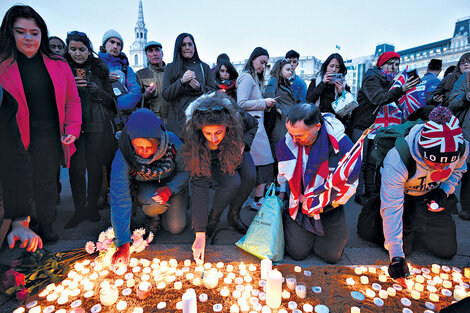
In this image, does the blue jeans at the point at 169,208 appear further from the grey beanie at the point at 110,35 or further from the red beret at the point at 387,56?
the red beret at the point at 387,56

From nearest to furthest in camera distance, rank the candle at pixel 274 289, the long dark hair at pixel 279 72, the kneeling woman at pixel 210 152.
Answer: the candle at pixel 274 289 → the kneeling woman at pixel 210 152 → the long dark hair at pixel 279 72

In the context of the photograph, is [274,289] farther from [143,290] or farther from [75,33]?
[75,33]

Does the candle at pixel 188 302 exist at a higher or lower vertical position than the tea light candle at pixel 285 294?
Result: higher

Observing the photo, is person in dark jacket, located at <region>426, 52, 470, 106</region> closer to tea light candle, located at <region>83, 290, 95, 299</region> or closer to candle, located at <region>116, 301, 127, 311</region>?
candle, located at <region>116, 301, 127, 311</region>

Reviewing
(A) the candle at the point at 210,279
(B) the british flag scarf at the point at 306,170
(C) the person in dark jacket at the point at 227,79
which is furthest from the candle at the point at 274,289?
(C) the person in dark jacket at the point at 227,79

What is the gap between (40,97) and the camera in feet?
7.08

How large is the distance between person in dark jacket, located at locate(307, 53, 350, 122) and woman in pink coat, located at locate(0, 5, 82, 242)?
2.71 metres

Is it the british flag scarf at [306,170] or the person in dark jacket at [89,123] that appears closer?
the british flag scarf at [306,170]

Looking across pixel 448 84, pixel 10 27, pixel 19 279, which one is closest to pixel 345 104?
pixel 448 84

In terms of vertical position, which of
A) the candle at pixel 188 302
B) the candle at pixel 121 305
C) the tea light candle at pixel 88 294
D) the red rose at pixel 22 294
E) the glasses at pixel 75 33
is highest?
the glasses at pixel 75 33

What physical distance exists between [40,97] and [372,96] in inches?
135

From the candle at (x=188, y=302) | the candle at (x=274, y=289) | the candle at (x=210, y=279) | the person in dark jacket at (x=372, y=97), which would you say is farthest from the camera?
the person in dark jacket at (x=372, y=97)

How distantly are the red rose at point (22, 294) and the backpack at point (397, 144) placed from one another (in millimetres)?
2560

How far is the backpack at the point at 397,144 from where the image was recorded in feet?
6.19
